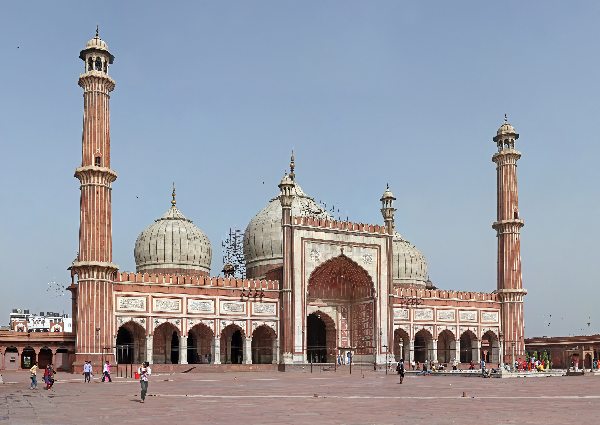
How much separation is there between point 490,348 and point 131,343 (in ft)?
83.0

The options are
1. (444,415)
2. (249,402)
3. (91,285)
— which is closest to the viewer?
(444,415)

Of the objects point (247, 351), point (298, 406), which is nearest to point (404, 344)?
point (247, 351)

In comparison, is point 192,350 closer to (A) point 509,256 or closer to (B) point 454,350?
(B) point 454,350

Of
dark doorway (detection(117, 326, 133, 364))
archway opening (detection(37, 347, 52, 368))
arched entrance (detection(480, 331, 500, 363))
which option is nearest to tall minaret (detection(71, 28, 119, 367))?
archway opening (detection(37, 347, 52, 368))

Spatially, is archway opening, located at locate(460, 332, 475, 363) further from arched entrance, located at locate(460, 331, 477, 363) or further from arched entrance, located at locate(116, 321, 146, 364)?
arched entrance, located at locate(116, 321, 146, 364)

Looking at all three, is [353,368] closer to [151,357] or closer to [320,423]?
[151,357]

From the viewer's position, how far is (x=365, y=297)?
147 feet

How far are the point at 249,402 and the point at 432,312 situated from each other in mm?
31445

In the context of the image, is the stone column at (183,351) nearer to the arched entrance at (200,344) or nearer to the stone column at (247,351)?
the arched entrance at (200,344)

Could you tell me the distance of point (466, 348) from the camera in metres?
49.6

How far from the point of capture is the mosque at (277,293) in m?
36.1

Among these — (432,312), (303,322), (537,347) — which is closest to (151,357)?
(303,322)

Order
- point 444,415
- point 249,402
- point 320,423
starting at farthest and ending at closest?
point 249,402, point 444,415, point 320,423

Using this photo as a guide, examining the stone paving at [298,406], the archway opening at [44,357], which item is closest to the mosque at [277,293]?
the archway opening at [44,357]
